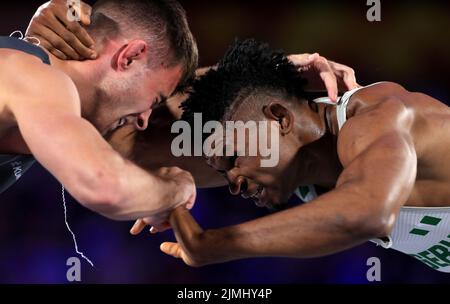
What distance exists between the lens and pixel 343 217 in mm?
1435

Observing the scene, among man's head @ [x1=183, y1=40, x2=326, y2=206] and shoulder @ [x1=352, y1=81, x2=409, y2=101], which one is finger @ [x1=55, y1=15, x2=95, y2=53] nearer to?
man's head @ [x1=183, y1=40, x2=326, y2=206]

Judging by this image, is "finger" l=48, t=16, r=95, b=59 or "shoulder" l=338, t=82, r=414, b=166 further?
"finger" l=48, t=16, r=95, b=59

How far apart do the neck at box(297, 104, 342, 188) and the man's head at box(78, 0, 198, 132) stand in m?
0.42

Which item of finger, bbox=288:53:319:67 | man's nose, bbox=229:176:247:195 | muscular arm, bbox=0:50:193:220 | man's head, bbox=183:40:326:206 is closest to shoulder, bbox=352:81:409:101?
man's head, bbox=183:40:326:206

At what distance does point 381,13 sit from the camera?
3211mm

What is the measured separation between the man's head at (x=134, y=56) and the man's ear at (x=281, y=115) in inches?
10.6

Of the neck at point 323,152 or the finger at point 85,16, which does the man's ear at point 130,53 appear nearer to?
the finger at point 85,16

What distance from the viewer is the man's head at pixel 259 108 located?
1.93m

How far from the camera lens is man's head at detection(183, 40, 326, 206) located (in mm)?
1927

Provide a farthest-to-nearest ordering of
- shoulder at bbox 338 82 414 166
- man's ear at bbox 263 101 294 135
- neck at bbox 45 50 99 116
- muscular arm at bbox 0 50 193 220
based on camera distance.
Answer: man's ear at bbox 263 101 294 135 < neck at bbox 45 50 99 116 < shoulder at bbox 338 82 414 166 < muscular arm at bbox 0 50 193 220

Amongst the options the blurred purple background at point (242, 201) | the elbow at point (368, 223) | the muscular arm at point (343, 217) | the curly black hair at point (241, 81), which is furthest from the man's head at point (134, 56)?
the blurred purple background at point (242, 201)

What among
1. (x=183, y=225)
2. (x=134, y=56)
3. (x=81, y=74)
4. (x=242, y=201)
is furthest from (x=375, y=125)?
(x=242, y=201)
